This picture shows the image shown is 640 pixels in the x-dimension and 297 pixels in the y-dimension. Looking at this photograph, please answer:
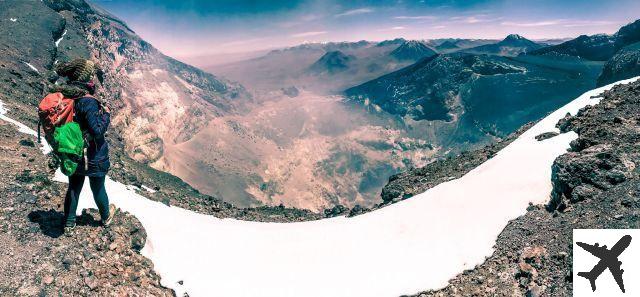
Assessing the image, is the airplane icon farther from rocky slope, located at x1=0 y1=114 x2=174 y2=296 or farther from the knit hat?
the knit hat

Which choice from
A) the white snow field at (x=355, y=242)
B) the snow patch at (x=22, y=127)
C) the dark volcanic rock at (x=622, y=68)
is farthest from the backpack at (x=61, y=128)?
the dark volcanic rock at (x=622, y=68)

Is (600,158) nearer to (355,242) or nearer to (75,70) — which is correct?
(355,242)

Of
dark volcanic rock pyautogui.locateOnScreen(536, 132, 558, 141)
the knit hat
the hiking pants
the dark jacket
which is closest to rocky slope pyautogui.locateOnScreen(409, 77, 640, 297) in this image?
dark volcanic rock pyautogui.locateOnScreen(536, 132, 558, 141)

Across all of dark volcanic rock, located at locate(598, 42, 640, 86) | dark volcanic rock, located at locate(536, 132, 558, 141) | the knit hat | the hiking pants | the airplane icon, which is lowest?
dark volcanic rock, located at locate(598, 42, 640, 86)

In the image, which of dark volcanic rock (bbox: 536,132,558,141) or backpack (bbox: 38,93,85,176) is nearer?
backpack (bbox: 38,93,85,176)

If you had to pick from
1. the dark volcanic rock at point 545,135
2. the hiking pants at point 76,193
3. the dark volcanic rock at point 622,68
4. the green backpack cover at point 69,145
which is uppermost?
the green backpack cover at point 69,145

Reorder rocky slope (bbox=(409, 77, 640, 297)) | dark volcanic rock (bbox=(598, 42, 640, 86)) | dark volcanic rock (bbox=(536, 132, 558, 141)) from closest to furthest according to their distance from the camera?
rocky slope (bbox=(409, 77, 640, 297)) < dark volcanic rock (bbox=(536, 132, 558, 141)) < dark volcanic rock (bbox=(598, 42, 640, 86))

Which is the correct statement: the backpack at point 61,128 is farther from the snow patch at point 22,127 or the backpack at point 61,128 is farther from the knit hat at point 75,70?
the snow patch at point 22,127
